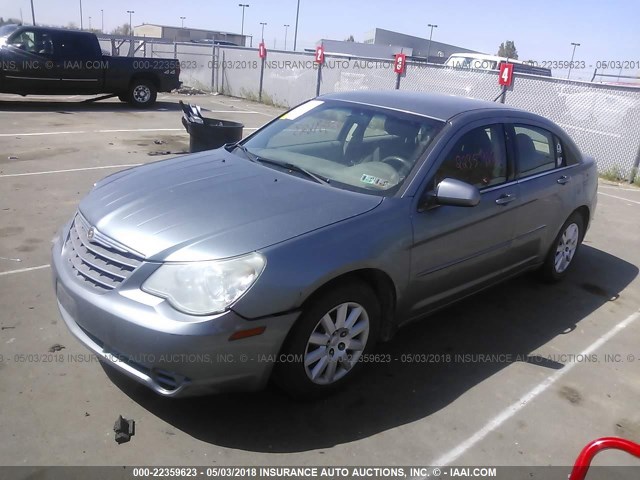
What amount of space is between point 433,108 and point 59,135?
872cm

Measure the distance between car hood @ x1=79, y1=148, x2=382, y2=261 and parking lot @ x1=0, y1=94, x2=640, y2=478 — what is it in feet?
3.00

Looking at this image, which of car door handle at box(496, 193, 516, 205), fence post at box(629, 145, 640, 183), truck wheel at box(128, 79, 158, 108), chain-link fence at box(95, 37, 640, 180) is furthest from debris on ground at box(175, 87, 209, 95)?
car door handle at box(496, 193, 516, 205)

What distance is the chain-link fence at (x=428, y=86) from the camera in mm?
11133

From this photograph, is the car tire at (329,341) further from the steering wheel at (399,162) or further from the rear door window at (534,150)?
the rear door window at (534,150)

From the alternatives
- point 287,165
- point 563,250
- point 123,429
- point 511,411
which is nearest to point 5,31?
point 287,165

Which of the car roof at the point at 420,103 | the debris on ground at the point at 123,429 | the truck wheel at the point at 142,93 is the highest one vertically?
the car roof at the point at 420,103

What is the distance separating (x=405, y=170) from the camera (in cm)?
368

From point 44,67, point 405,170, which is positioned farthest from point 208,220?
point 44,67

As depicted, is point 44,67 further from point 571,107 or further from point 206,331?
point 206,331

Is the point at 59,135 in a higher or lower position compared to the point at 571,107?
lower

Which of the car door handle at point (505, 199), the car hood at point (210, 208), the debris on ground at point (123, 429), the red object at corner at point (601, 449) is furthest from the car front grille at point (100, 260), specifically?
the car door handle at point (505, 199)

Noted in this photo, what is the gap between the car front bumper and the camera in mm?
2674

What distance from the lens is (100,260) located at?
120 inches

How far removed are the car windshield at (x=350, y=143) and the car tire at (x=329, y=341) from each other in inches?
29.6
